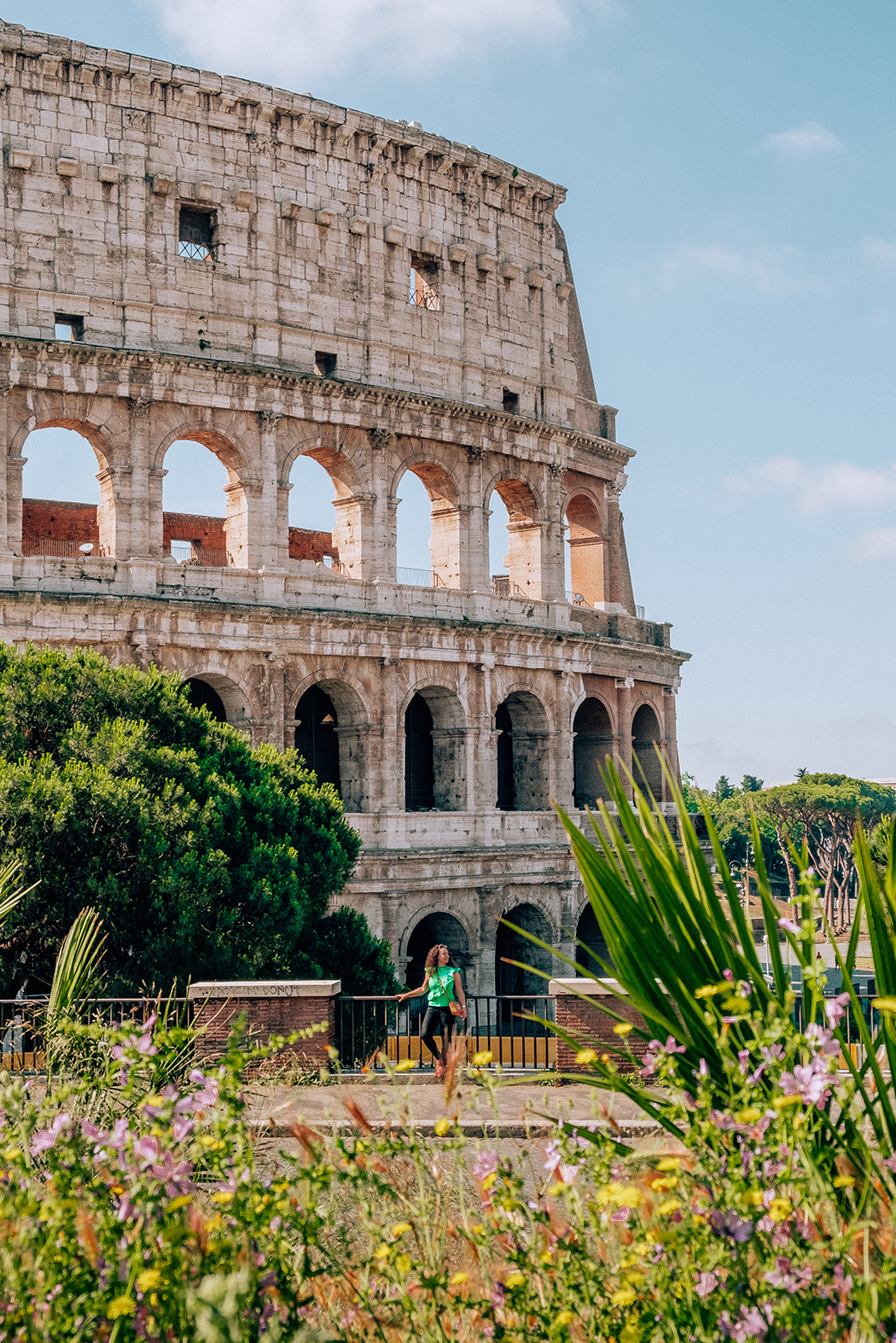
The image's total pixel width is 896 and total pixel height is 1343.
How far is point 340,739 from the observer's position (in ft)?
78.8

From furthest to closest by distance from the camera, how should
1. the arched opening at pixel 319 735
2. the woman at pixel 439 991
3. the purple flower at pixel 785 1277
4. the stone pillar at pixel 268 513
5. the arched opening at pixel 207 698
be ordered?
the arched opening at pixel 319 735 → the stone pillar at pixel 268 513 → the arched opening at pixel 207 698 → the woman at pixel 439 991 → the purple flower at pixel 785 1277

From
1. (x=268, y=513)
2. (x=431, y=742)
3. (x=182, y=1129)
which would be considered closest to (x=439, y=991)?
(x=182, y=1129)

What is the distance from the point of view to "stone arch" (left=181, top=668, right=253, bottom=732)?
882 inches

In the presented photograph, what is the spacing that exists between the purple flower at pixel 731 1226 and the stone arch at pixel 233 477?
2004 cm

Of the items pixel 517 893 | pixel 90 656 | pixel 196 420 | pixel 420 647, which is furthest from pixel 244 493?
pixel 517 893

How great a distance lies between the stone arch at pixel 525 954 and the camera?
979 inches

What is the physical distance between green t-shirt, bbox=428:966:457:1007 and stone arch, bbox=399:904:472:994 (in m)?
11.8

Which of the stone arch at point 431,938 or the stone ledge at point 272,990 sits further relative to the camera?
the stone arch at point 431,938

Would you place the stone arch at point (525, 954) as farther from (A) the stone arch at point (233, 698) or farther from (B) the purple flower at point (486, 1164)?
(B) the purple flower at point (486, 1164)

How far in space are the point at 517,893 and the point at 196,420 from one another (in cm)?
1037

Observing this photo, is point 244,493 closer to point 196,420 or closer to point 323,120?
point 196,420

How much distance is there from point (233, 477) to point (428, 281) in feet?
19.2

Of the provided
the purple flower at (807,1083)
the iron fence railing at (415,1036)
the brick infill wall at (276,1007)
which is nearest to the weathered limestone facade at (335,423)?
the iron fence railing at (415,1036)

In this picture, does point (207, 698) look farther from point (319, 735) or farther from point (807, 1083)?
point (807, 1083)
